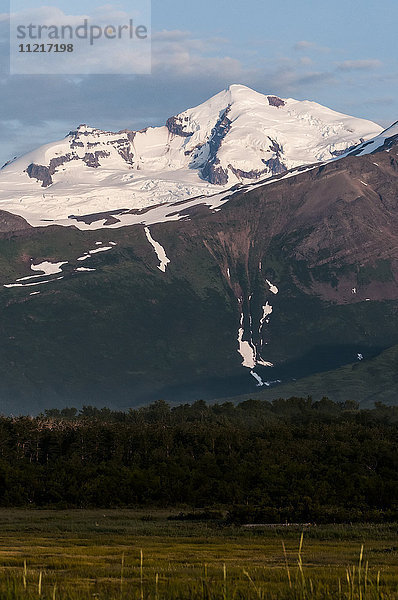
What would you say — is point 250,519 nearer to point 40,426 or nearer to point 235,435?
point 235,435

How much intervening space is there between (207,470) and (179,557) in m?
71.9

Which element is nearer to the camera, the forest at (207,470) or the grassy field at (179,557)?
the grassy field at (179,557)

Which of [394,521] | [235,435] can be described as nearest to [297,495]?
[394,521]

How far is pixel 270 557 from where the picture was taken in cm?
6162

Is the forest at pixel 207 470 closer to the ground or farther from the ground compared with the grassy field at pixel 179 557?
farther from the ground

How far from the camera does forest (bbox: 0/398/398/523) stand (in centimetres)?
11081

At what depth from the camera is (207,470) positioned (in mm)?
132250

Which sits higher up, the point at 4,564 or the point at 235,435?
the point at 235,435

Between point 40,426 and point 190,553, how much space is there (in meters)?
93.8

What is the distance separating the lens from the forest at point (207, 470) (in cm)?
11081

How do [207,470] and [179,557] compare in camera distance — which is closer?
[179,557]

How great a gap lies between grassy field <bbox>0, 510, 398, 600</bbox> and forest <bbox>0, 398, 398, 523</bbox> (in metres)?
10.4

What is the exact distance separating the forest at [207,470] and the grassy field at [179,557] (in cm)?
1038

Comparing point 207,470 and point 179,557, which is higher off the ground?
point 207,470
